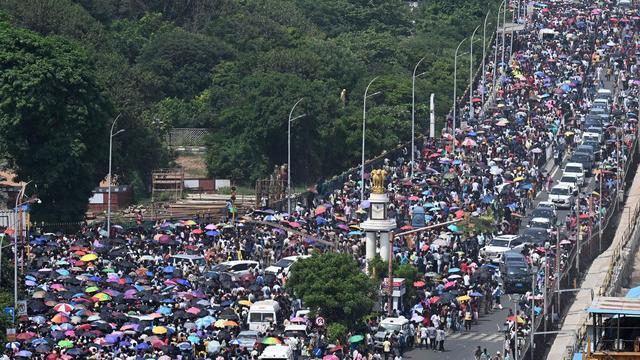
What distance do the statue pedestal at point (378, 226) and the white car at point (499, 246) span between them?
413 cm

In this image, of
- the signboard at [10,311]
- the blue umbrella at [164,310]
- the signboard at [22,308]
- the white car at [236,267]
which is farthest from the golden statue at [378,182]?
the signboard at [10,311]

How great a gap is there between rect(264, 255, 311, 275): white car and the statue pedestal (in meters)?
2.20

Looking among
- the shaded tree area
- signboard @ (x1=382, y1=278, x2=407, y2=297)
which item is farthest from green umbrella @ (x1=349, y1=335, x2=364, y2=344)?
the shaded tree area

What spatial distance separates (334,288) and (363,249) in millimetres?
10219

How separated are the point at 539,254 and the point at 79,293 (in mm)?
17569

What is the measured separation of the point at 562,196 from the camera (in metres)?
95.4

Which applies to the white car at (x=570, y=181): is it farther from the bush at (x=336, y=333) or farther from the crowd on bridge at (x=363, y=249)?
the bush at (x=336, y=333)

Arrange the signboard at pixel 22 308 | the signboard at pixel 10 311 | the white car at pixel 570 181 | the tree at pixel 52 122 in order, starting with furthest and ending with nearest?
the white car at pixel 570 181, the tree at pixel 52 122, the signboard at pixel 22 308, the signboard at pixel 10 311

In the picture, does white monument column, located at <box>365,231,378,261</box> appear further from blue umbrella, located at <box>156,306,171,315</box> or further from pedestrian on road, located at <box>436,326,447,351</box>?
blue umbrella, located at <box>156,306,171,315</box>

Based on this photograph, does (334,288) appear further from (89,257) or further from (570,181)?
(570,181)

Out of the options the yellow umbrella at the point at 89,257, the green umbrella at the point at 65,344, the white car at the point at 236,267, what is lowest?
the green umbrella at the point at 65,344

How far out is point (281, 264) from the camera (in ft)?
272

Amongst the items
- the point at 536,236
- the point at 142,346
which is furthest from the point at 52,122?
the point at 142,346

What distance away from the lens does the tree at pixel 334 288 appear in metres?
75.6
